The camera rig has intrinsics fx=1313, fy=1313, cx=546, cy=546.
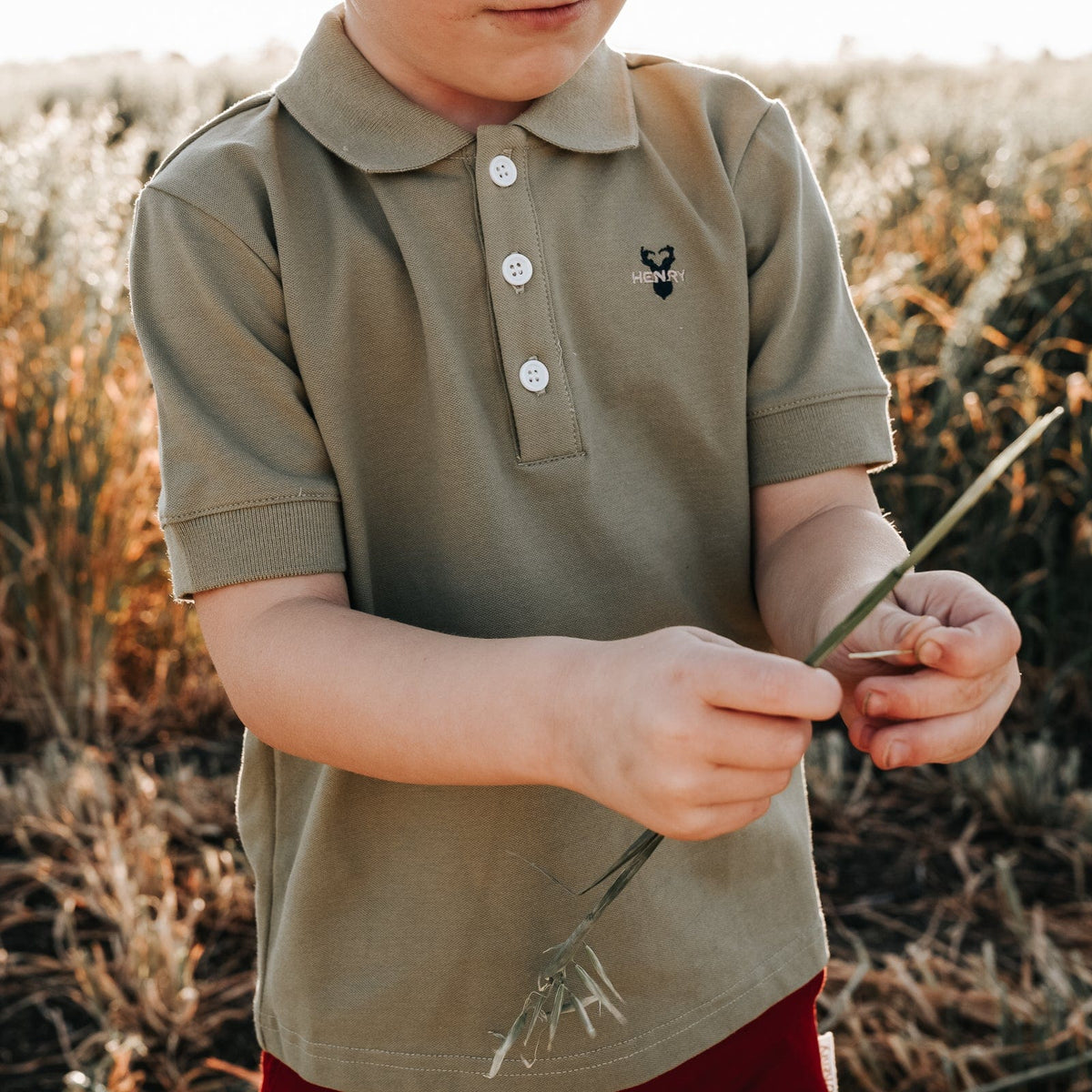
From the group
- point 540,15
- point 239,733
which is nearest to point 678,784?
point 540,15

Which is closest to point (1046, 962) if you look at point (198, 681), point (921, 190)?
point (198, 681)

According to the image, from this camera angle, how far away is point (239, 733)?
298cm

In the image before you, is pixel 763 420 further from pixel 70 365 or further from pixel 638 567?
pixel 70 365

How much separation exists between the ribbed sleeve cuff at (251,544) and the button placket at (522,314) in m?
0.20

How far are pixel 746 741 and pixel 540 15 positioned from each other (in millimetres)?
606

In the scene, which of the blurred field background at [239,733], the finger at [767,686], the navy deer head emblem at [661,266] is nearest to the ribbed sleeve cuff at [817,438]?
the navy deer head emblem at [661,266]

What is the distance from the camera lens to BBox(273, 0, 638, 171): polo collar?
1.15 meters

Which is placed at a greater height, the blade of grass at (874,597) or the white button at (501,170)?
the white button at (501,170)

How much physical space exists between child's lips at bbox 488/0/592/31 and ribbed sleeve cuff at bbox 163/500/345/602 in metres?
0.42

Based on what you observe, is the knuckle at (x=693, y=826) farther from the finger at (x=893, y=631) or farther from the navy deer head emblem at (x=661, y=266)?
the navy deer head emblem at (x=661, y=266)

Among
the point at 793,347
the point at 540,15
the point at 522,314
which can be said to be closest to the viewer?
the point at 540,15

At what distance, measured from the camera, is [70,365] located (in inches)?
115

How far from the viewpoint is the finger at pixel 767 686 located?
78cm

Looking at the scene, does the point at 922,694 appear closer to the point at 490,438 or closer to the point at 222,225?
the point at 490,438
